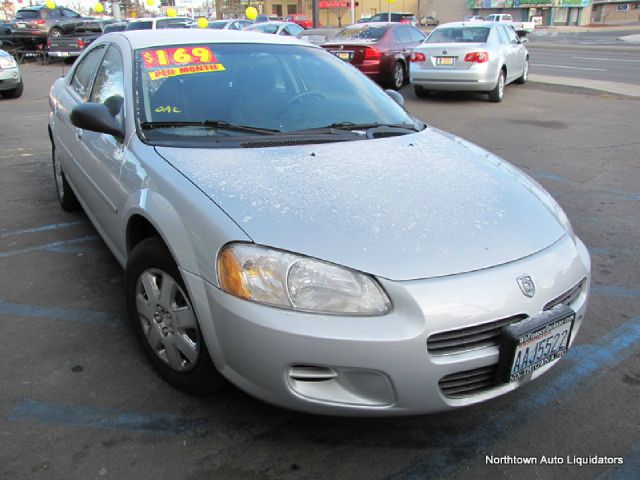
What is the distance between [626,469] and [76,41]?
20269 mm

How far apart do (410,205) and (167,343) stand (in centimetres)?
121

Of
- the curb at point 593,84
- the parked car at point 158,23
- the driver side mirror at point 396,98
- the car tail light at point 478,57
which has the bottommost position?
the curb at point 593,84

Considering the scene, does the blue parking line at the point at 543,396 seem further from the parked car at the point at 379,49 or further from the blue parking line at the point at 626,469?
the parked car at the point at 379,49

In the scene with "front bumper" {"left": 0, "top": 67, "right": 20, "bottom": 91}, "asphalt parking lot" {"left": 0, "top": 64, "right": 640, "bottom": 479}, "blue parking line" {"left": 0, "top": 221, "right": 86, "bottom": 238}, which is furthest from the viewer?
"front bumper" {"left": 0, "top": 67, "right": 20, "bottom": 91}

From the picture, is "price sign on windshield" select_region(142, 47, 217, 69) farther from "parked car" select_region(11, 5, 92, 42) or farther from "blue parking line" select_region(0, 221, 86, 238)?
"parked car" select_region(11, 5, 92, 42)

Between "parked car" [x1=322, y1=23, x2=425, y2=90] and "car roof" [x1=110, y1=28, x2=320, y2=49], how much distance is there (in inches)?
343

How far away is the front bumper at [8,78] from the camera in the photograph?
37.9 ft

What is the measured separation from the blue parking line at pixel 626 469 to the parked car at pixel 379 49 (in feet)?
35.6

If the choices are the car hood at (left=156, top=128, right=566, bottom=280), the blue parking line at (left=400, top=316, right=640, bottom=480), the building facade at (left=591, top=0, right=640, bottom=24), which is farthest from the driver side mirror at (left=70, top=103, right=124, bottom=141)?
the building facade at (left=591, top=0, right=640, bottom=24)

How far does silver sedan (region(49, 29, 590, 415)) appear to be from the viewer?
1913 mm

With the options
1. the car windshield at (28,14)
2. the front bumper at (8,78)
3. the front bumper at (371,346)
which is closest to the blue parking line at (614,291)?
the front bumper at (371,346)

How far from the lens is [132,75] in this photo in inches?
120

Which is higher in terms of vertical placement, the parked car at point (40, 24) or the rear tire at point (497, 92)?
the parked car at point (40, 24)

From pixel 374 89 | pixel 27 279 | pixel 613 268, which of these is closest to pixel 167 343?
pixel 27 279
